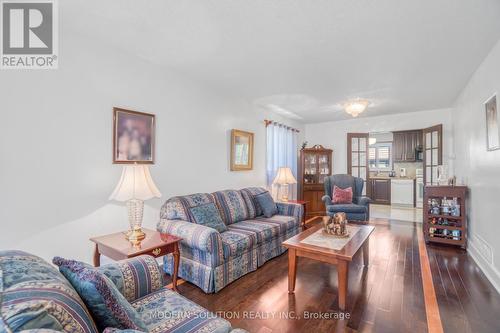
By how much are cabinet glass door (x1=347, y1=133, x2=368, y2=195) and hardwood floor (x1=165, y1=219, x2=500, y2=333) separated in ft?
10.7

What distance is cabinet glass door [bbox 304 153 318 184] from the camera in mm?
6203

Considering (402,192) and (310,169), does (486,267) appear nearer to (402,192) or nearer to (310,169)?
(310,169)

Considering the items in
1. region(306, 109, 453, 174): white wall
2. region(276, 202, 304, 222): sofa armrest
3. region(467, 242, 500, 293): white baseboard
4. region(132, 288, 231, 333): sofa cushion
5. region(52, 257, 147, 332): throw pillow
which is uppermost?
region(306, 109, 453, 174): white wall

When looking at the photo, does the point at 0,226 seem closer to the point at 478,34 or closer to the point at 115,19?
the point at 115,19

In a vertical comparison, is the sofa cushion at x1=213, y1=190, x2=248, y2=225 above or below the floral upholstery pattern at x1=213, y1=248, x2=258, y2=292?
above

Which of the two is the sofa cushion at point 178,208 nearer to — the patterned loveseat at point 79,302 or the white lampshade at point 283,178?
the patterned loveseat at point 79,302

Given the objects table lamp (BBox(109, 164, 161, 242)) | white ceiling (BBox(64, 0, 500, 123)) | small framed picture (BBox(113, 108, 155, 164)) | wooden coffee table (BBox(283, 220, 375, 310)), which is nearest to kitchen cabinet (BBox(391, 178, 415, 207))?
white ceiling (BBox(64, 0, 500, 123))

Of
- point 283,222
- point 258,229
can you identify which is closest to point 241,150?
point 283,222

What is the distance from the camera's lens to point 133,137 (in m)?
2.73

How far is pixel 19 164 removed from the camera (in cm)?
199

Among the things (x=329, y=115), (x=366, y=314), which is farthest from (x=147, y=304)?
(x=329, y=115)

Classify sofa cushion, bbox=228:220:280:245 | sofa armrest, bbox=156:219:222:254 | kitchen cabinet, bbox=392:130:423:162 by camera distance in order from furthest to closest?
kitchen cabinet, bbox=392:130:423:162, sofa cushion, bbox=228:220:280:245, sofa armrest, bbox=156:219:222:254

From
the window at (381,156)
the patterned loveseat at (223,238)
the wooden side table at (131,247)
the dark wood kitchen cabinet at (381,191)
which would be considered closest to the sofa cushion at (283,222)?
the patterned loveseat at (223,238)

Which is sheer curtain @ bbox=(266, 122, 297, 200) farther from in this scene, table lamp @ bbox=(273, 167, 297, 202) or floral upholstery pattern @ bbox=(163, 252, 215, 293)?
floral upholstery pattern @ bbox=(163, 252, 215, 293)
